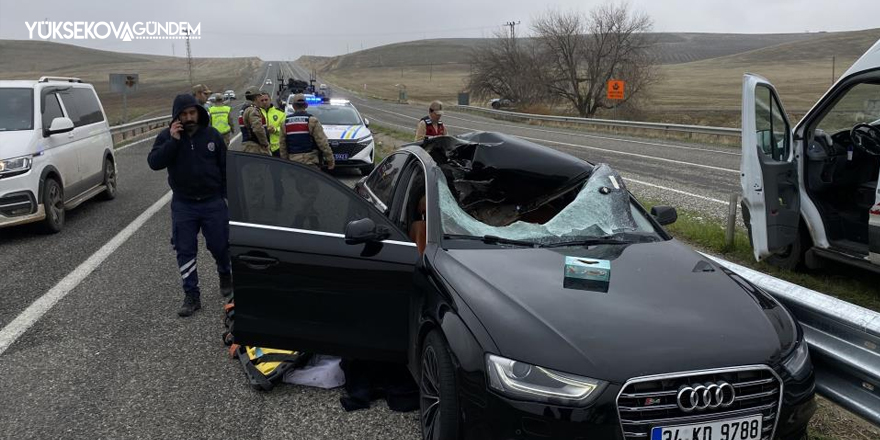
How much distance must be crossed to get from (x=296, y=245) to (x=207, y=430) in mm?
1114

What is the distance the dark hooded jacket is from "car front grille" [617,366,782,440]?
3.94 metres

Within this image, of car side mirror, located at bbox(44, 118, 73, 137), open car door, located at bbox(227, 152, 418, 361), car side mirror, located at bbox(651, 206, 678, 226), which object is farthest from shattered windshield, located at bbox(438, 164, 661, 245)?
car side mirror, located at bbox(44, 118, 73, 137)

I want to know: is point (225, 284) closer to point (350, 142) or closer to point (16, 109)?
point (16, 109)

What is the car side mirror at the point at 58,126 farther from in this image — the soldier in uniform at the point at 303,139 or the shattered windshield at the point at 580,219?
the shattered windshield at the point at 580,219

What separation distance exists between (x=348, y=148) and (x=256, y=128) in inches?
175

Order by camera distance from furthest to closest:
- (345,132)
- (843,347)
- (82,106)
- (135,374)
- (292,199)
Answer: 1. (345,132)
2. (82,106)
3. (135,374)
4. (292,199)
5. (843,347)

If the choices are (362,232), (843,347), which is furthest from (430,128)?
(843,347)

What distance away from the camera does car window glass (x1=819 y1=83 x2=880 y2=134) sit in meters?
5.86

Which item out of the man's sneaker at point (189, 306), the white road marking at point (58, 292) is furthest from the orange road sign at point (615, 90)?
the man's sneaker at point (189, 306)

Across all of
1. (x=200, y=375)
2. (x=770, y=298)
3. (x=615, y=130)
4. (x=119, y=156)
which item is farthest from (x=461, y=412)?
(x=615, y=130)

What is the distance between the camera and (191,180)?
17.1 ft

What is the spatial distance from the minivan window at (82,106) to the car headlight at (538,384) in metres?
8.91

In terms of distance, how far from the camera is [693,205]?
34.1ft

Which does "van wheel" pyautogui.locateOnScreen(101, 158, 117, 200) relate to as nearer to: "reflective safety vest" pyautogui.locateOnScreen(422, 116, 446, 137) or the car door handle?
"reflective safety vest" pyautogui.locateOnScreen(422, 116, 446, 137)
